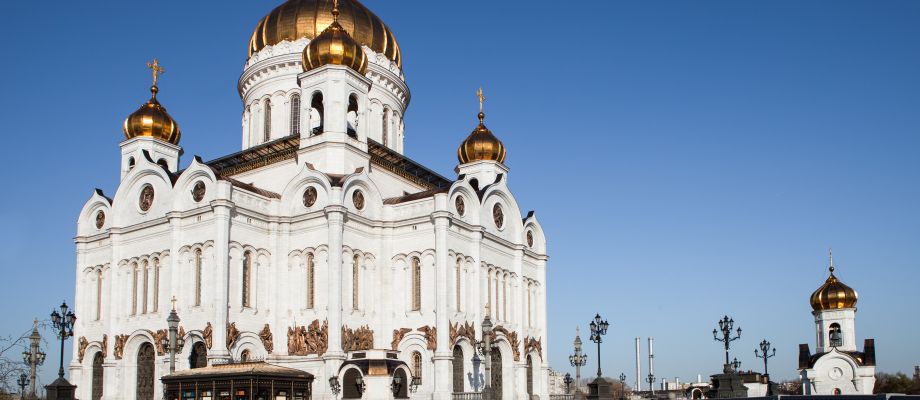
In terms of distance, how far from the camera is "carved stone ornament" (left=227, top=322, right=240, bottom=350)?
3019 cm

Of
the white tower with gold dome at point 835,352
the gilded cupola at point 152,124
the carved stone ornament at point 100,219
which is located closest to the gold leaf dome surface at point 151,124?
the gilded cupola at point 152,124

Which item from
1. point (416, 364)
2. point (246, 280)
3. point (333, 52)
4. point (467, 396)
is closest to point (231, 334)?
point (246, 280)

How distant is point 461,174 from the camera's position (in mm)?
38438

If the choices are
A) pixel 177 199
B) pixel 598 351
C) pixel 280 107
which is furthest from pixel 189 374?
pixel 280 107

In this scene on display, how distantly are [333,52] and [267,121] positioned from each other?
21.3 ft

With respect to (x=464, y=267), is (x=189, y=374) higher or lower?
lower

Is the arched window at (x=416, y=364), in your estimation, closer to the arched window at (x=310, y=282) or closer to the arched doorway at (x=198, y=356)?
the arched window at (x=310, y=282)

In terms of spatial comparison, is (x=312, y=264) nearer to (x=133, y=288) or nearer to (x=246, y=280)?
(x=246, y=280)

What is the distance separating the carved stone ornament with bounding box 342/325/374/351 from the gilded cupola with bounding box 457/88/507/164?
953cm

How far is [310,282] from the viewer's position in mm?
32031

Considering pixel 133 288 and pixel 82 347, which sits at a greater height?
pixel 133 288

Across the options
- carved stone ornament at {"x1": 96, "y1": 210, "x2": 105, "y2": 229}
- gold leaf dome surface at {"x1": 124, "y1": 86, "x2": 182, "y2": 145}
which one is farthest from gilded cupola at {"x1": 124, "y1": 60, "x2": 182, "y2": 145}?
carved stone ornament at {"x1": 96, "y1": 210, "x2": 105, "y2": 229}

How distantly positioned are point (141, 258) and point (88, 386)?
4.95 metres

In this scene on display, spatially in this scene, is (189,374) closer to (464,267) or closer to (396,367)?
(396,367)
